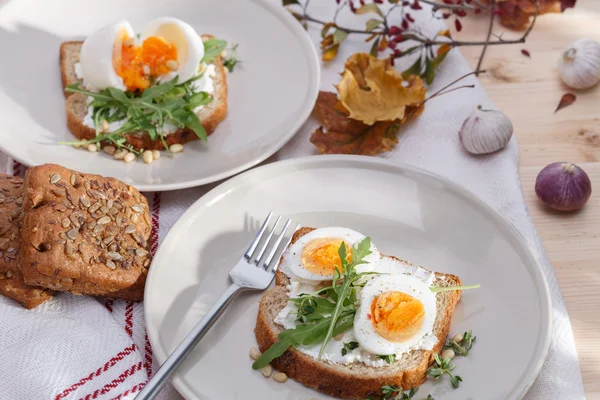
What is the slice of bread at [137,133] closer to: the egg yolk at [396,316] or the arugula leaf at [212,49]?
the arugula leaf at [212,49]

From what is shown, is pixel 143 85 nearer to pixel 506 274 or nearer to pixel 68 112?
pixel 68 112

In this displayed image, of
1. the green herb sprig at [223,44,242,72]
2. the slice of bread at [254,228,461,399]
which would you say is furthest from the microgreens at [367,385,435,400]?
the green herb sprig at [223,44,242,72]

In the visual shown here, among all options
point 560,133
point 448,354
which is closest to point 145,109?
point 448,354

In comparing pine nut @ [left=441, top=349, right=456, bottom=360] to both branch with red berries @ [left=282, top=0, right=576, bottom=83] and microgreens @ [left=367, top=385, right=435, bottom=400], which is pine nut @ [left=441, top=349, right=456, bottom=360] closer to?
microgreens @ [left=367, top=385, right=435, bottom=400]

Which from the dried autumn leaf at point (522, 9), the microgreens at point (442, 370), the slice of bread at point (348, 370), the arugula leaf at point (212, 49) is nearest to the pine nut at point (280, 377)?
the slice of bread at point (348, 370)

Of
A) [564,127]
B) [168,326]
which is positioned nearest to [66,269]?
[168,326]

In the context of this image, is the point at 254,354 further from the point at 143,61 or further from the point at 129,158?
the point at 143,61
